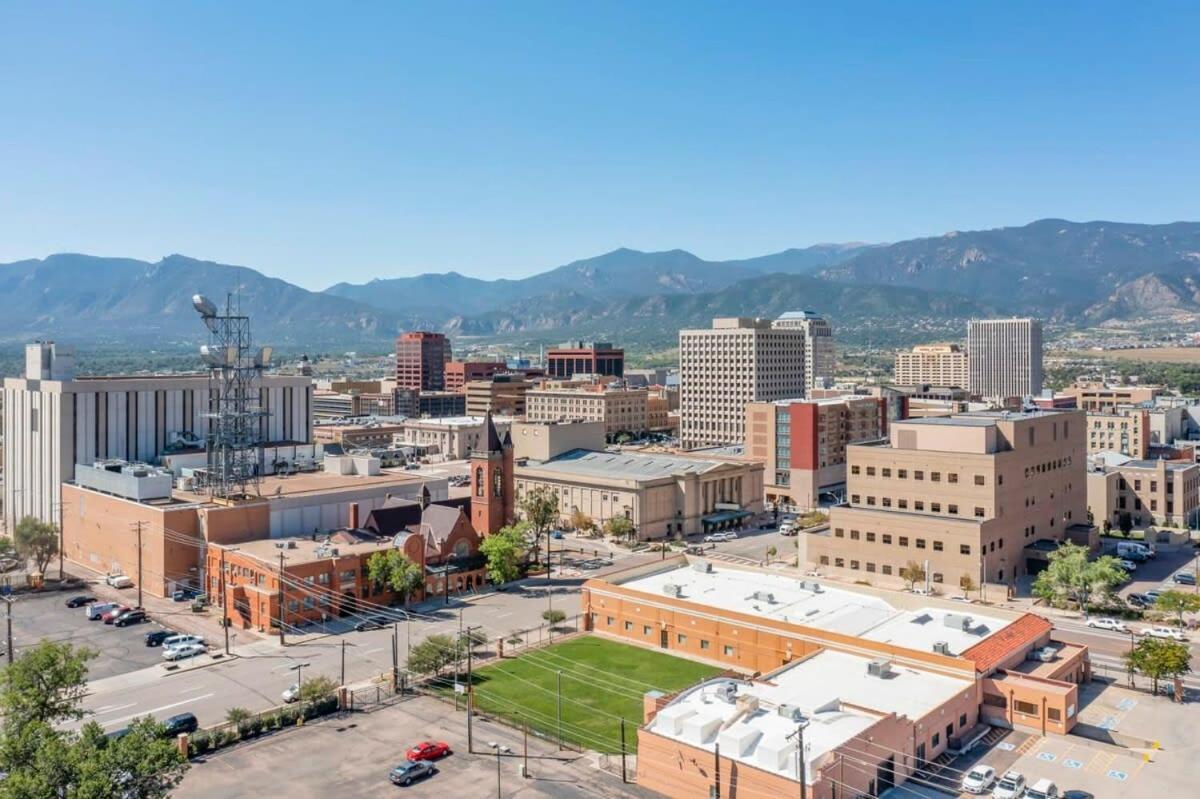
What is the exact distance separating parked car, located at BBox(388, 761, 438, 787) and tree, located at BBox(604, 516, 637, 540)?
6002 cm

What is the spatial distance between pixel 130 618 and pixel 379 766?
118 ft

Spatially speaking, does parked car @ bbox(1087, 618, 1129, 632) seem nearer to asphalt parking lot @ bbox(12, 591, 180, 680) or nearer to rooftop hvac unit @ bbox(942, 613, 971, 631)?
rooftop hvac unit @ bbox(942, 613, 971, 631)

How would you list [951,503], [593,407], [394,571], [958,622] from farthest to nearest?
[593,407]
[951,503]
[394,571]
[958,622]

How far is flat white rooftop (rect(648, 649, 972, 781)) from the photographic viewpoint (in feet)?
129

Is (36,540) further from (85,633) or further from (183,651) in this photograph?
(183,651)

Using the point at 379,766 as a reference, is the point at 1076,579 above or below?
above

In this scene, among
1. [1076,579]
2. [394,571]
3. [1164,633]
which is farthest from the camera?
[394,571]

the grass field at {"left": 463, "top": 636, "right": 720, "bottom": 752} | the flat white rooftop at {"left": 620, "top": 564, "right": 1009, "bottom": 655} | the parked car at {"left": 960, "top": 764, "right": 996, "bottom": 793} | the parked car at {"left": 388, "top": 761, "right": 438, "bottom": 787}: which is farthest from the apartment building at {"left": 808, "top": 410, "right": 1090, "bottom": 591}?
the parked car at {"left": 388, "top": 761, "right": 438, "bottom": 787}

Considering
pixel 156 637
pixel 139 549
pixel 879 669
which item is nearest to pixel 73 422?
pixel 139 549

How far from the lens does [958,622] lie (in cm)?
5609

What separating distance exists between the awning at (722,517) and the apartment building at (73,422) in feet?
174

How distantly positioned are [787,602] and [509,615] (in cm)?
2225

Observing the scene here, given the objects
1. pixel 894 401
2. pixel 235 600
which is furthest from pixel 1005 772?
pixel 894 401

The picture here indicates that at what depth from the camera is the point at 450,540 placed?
264 ft
